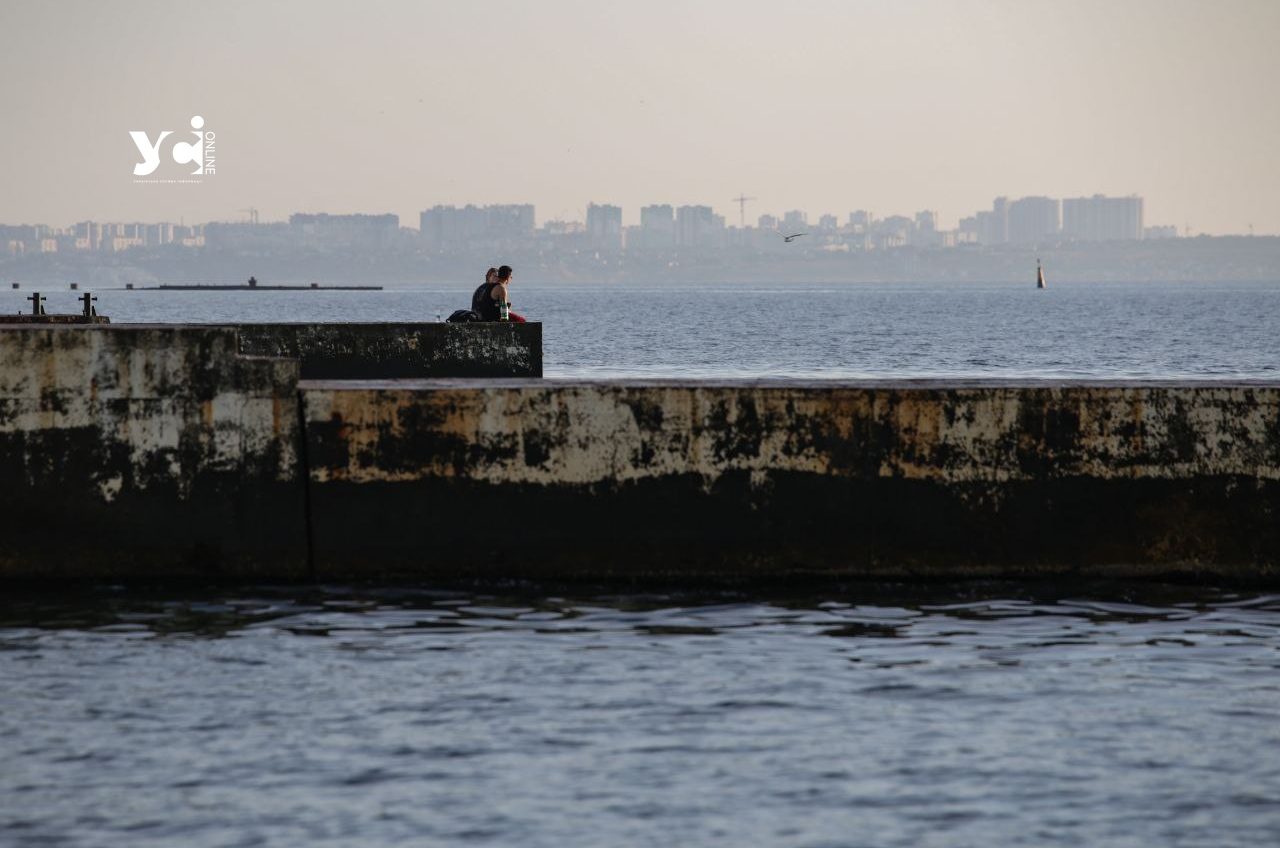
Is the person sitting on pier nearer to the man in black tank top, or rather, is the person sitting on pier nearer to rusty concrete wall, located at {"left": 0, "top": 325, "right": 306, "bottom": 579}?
the man in black tank top

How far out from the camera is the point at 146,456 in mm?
12586

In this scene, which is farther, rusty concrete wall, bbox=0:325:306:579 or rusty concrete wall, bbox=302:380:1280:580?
rusty concrete wall, bbox=302:380:1280:580

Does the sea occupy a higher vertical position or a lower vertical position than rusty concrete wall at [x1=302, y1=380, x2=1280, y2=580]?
lower

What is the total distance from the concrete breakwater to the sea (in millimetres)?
270

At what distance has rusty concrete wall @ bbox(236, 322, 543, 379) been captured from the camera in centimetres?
2195

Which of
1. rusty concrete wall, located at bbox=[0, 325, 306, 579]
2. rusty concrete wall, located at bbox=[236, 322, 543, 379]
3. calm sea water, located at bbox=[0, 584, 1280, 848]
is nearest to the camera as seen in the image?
calm sea water, located at bbox=[0, 584, 1280, 848]

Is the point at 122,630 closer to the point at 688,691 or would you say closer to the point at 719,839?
the point at 688,691

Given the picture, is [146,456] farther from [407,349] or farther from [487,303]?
[487,303]

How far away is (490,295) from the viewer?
23531 mm

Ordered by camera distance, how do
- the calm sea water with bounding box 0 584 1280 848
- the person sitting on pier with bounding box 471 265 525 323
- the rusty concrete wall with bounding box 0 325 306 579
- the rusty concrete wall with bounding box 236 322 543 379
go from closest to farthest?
the calm sea water with bounding box 0 584 1280 848
the rusty concrete wall with bounding box 0 325 306 579
the rusty concrete wall with bounding box 236 322 543 379
the person sitting on pier with bounding box 471 265 525 323

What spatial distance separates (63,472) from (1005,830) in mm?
7547

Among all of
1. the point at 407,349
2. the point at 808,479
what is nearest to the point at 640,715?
the point at 808,479

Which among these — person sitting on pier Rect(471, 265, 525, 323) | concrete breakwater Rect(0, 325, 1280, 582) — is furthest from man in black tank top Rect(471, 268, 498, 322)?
concrete breakwater Rect(0, 325, 1280, 582)

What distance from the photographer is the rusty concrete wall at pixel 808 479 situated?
41.8 ft
